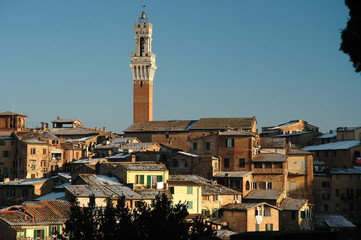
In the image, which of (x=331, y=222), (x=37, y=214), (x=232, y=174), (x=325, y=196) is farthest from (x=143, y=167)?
(x=325, y=196)

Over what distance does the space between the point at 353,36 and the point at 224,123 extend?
56643 mm

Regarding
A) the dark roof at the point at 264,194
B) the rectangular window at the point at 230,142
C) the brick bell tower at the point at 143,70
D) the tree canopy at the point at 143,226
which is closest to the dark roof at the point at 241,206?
→ the dark roof at the point at 264,194

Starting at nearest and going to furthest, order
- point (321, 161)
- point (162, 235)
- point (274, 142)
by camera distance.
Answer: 1. point (162, 235)
2. point (274, 142)
3. point (321, 161)

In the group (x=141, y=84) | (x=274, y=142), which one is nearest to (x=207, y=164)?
(x=274, y=142)

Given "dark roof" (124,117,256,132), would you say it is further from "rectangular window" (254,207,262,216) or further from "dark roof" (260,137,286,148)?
"rectangular window" (254,207,262,216)

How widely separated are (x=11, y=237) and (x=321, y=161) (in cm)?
4091

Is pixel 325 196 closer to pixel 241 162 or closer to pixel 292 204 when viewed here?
pixel 241 162

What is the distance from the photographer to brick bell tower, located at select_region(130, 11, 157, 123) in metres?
98.0

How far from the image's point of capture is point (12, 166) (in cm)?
7019

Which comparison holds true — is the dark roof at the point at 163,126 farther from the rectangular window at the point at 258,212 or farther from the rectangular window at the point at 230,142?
the rectangular window at the point at 258,212

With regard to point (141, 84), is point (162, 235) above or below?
below

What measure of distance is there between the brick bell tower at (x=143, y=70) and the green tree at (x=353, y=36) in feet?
273

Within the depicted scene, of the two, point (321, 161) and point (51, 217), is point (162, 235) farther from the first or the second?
point (321, 161)

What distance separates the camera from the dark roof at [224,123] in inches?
2729
